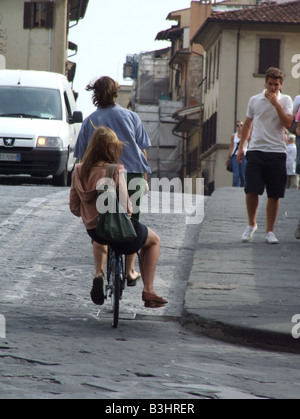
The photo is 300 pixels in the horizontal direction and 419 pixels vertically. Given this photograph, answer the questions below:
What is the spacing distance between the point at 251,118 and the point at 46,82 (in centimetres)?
840

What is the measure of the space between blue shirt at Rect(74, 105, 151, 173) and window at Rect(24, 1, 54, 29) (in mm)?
34959

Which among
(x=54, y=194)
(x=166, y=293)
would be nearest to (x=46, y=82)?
(x=54, y=194)

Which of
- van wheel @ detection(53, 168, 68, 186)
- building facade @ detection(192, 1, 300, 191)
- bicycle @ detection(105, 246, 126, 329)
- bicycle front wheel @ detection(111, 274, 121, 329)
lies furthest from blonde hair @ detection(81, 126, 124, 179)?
building facade @ detection(192, 1, 300, 191)

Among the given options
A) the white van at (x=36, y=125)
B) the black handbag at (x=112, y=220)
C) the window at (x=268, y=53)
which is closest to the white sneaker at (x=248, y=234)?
the black handbag at (x=112, y=220)

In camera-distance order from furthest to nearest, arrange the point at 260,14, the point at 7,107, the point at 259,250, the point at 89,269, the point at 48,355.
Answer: the point at 260,14 < the point at 7,107 < the point at 259,250 < the point at 89,269 < the point at 48,355

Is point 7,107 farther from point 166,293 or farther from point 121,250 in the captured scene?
point 121,250

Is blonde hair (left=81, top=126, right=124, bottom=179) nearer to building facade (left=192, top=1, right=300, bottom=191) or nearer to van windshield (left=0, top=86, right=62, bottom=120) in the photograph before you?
van windshield (left=0, top=86, right=62, bottom=120)

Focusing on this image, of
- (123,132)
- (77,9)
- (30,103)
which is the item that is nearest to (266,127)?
(123,132)

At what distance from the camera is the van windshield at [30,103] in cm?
1766

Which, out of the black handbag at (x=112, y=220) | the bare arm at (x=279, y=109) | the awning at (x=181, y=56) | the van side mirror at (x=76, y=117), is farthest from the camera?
the awning at (x=181, y=56)

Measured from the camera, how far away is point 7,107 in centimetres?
1766

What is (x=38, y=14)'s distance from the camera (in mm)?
41938

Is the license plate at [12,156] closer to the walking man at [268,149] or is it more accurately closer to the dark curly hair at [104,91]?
the walking man at [268,149]

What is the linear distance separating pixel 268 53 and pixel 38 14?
398 inches
